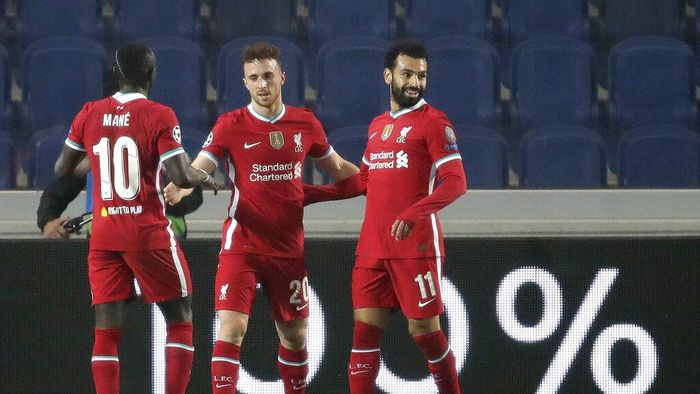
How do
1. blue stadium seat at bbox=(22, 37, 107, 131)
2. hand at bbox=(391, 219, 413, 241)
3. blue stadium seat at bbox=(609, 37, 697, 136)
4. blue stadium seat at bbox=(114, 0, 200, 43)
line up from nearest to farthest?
hand at bbox=(391, 219, 413, 241)
blue stadium seat at bbox=(22, 37, 107, 131)
blue stadium seat at bbox=(609, 37, 697, 136)
blue stadium seat at bbox=(114, 0, 200, 43)

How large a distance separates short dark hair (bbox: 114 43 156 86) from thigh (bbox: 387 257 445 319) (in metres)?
1.31

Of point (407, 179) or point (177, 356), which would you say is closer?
point (177, 356)

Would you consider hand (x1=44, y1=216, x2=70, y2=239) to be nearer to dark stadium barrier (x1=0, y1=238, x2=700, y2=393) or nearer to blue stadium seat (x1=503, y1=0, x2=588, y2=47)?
dark stadium barrier (x1=0, y1=238, x2=700, y2=393)

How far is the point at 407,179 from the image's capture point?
5.43m

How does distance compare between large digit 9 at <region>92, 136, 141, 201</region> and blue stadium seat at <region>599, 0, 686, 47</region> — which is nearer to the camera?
large digit 9 at <region>92, 136, 141, 201</region>

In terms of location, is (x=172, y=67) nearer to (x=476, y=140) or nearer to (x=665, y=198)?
(x=476, y=140)

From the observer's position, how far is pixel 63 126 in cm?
757

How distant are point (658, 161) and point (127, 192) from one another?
3826 mm

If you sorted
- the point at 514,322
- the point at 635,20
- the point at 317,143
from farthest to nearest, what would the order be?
1. the point at 635,20
2. the point at 514,322
3. the point at 317,143

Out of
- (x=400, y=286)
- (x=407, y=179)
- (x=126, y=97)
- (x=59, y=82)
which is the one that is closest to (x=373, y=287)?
(x=400, y=286)

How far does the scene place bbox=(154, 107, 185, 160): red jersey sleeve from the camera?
16.4 feet

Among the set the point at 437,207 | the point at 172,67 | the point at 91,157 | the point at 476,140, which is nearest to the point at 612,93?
the point at 476,140

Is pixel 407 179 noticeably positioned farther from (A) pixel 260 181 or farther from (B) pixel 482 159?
(B) pixel 482 159

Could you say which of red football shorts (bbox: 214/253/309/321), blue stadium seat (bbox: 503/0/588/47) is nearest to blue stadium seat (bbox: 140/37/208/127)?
blue stadium seat (bbox: 503/0/588/47)
